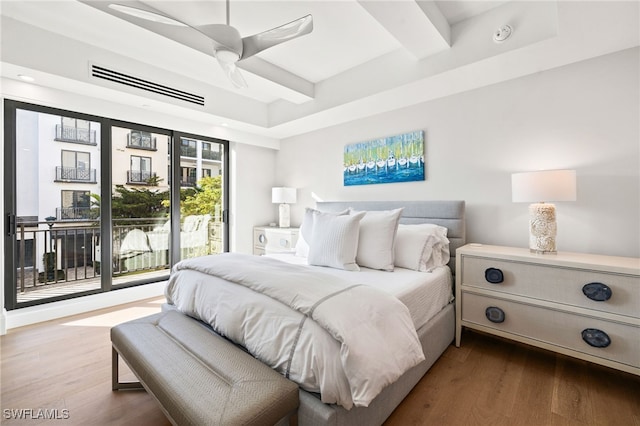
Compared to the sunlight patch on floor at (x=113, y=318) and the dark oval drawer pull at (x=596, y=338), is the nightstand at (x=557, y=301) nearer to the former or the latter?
the dark oval drawer pull at (x=596, y=338)

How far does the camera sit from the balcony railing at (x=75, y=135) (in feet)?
9.89

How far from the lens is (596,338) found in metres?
1.78

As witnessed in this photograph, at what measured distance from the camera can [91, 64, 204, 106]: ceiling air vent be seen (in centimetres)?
262

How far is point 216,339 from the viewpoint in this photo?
153cm

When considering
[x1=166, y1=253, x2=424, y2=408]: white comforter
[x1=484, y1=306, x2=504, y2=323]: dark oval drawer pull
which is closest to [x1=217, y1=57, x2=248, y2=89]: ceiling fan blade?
[x1=166, y1=253, x2=424, y2=408]: white comforter

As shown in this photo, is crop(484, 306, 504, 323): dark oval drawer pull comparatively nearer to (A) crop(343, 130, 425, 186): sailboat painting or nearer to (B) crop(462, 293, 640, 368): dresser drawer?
(B) crop(462, 293, 640, 368): dresser drawer

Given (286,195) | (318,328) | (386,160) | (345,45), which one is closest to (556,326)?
(318,328)

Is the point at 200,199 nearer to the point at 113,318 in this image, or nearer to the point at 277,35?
the point at 113,318

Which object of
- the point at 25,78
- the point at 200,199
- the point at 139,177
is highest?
the point at 25,78

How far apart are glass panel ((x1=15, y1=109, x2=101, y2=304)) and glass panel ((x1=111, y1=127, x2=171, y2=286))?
0.70 ft

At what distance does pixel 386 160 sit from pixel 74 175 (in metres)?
3.41

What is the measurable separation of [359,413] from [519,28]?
2.66 meters

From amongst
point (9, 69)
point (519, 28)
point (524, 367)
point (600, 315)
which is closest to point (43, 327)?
point (9, 69)

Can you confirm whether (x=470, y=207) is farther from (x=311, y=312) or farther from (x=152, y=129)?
(x=152, y=129)
